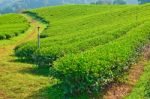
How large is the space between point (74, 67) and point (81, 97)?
143 cm

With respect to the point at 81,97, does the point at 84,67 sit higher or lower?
higher

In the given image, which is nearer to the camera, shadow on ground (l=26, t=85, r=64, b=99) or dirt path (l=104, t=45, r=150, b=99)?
dirt path (l=104, t=45, r=150, b=99)

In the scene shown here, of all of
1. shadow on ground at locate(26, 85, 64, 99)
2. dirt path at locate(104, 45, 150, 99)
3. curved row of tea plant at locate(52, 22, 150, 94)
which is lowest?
shadow on ground at locate(26, 85, 64, 99)

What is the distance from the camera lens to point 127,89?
2103 cm

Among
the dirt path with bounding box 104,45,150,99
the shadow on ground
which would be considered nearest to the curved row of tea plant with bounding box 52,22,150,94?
the dirt path with bounding box 104,45,150,99

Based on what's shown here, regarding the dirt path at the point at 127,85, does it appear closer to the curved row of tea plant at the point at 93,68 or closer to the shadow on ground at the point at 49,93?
the curved row of tea plant at the point at 93,68

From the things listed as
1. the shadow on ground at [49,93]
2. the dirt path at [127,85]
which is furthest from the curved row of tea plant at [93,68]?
the shadow on ground at [49,93]

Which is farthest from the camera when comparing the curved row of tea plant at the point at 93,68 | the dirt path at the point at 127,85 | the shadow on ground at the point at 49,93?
the shadow on ground at the point at 49,93

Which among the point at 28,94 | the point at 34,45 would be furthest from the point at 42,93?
the point at 34,45

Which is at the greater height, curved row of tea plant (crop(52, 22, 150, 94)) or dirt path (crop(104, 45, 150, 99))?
curved row of tea plant (crop(52, 22, 150, 94))

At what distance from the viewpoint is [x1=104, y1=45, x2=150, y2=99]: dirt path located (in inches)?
787

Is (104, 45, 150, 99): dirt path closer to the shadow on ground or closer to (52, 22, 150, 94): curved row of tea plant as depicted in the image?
(52, 22, 150, 94): curved row of tea plant

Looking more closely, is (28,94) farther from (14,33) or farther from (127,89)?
(14,33)

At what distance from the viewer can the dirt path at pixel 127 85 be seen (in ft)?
65.6
